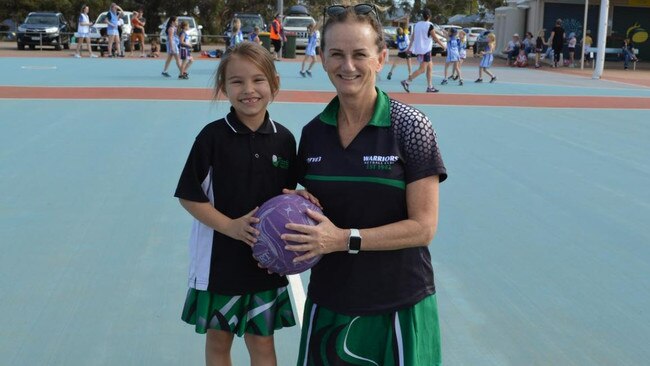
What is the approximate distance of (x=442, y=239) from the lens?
6562 millimetres

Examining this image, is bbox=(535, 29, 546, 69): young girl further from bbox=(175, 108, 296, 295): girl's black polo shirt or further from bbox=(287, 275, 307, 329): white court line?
bbox=(175, 108, 296, 295): girl's black polo shirt

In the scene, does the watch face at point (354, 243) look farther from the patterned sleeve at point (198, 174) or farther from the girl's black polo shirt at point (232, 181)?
the patterned sleeve at point (198, 174)

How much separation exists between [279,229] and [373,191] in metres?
0.34

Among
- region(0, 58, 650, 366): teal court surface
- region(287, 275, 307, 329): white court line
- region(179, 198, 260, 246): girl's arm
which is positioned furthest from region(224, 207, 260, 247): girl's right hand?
region(287, 275, 307, 329): white court line

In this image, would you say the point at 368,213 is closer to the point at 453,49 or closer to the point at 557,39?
the point at 453,49

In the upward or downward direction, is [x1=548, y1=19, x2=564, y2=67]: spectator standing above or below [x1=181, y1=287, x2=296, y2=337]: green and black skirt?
above

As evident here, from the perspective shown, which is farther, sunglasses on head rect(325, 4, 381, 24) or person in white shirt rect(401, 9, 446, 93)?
person in white shirt rect(401, 9, 446, 93)

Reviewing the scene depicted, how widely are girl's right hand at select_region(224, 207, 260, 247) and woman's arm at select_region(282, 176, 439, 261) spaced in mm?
220

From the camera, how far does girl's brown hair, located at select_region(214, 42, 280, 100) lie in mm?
3123

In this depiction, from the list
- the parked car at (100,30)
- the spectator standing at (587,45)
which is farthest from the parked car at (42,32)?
the spectator standing at (587,45)

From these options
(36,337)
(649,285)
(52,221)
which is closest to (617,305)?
(649,285)

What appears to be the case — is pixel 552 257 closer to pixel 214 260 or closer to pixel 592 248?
pixel 592 248

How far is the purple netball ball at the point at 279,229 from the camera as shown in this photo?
2643 mm

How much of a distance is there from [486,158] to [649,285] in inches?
184
